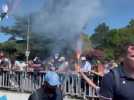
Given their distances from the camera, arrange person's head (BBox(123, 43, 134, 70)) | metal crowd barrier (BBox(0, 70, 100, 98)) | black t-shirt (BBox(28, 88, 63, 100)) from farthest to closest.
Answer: metal crowd barrier (BBox(0, 70, 100, 98)) → black t-shirt (BBox(28, 88, 63, 100)) → person's head (BBox(123, 43, 134, 70))

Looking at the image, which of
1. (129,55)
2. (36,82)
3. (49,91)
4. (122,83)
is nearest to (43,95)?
(49,91)

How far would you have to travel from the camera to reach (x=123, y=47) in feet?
14.2

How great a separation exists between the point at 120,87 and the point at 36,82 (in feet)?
38.9

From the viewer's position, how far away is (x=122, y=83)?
4.33 m

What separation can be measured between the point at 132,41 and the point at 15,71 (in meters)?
13.0

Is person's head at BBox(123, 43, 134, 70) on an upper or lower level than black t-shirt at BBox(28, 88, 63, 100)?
upper

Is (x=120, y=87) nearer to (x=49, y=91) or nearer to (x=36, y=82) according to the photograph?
(x=49, y=91)

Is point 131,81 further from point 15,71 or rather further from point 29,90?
point 15,71

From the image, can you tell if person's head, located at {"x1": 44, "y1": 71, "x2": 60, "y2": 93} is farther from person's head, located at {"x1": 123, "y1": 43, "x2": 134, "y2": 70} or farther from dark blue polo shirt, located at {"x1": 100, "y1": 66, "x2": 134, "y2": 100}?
person's head, located at {"x1": 123, "y1": 43, "x2": 134, "y2": 70}

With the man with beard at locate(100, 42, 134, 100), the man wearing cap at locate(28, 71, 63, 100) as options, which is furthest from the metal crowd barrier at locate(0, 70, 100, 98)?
the man with beard at locate(100, 42, 134, 100)

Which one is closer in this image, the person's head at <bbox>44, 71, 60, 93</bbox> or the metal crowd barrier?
the person's head at <bbox>44, 71, 60, 93</bbox>

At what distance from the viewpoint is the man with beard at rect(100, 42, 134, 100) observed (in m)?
4.29

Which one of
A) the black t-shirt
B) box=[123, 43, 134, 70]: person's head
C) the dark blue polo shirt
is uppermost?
box=[123, 43, 134, 70]: person's head

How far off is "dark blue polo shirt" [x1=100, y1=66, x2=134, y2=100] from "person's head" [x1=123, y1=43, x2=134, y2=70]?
129mm
